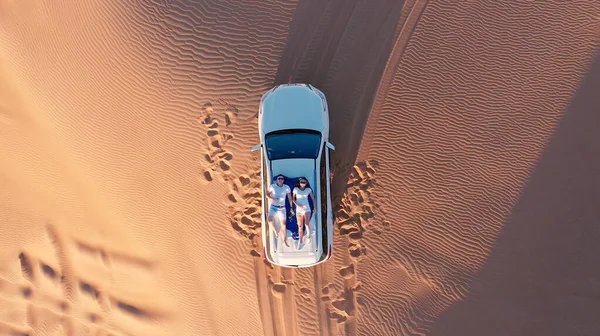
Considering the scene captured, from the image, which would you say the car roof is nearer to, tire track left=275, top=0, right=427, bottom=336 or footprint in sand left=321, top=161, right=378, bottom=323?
tire track left=275, top=0, right=427, bottom=336

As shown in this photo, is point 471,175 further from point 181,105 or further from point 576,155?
point 181,105

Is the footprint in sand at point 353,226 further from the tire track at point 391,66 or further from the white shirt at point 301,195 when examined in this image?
the white shirt at point 301,195

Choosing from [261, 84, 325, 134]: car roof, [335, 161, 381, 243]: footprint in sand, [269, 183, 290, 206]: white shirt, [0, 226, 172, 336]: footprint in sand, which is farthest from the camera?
[0, 226, 172, 336]: footprint in sand

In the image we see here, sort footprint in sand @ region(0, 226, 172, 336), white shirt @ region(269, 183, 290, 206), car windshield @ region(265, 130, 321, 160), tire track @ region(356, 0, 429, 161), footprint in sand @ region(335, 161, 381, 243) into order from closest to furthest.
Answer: white shirt @ region(269, 183, 290, 206)
car windshield @ region(265, 130, 321, 160)
footprint in sand @ region(335, 161, 381, 243)
tire track @ region(356, 0, 429, 161)
footprint in sand @ region(0, 226, 172, 336)

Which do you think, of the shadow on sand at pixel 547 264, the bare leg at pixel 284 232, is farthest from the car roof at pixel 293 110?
the shadow on sand at pixel 547 264

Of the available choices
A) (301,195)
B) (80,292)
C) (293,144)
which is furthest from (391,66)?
(80,292)

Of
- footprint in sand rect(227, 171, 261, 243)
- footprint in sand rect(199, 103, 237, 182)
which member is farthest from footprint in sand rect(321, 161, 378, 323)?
footprint in sand rect(199, 103, 237, 182)
